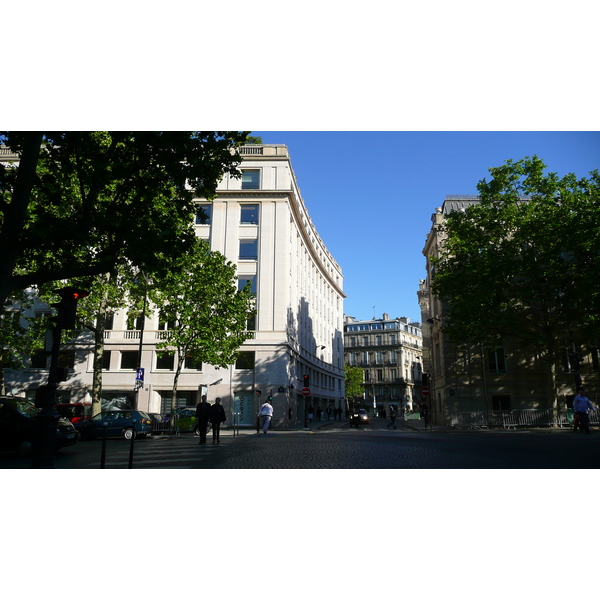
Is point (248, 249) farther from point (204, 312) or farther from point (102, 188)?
point (102, 188)

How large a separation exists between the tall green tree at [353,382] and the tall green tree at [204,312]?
2322 inches

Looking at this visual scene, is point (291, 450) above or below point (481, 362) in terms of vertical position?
below

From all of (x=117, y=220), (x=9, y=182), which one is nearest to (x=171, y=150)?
(x=117, y=220)

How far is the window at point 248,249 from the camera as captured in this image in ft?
122

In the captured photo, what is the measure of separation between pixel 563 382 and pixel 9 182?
3181 cm

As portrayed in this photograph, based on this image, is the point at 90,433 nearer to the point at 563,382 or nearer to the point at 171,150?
the point at 171,150

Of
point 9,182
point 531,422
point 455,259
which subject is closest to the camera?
point 9,182

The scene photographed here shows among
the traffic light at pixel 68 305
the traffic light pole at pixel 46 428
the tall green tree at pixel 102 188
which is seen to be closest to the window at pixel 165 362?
the tall green tree at pixel 102 188

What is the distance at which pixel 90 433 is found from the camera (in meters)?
21.3

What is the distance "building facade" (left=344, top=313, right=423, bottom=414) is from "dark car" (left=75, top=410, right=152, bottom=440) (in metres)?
68.8

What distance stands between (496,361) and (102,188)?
28.4 meters

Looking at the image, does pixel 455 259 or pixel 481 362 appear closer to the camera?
pixel 455 259

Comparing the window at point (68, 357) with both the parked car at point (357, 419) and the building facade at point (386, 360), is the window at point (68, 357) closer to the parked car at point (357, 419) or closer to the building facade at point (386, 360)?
the parked car at point (357, 419)

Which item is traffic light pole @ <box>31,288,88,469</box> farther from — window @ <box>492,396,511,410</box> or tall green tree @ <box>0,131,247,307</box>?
window @ <box>492,396,511,410</box>
